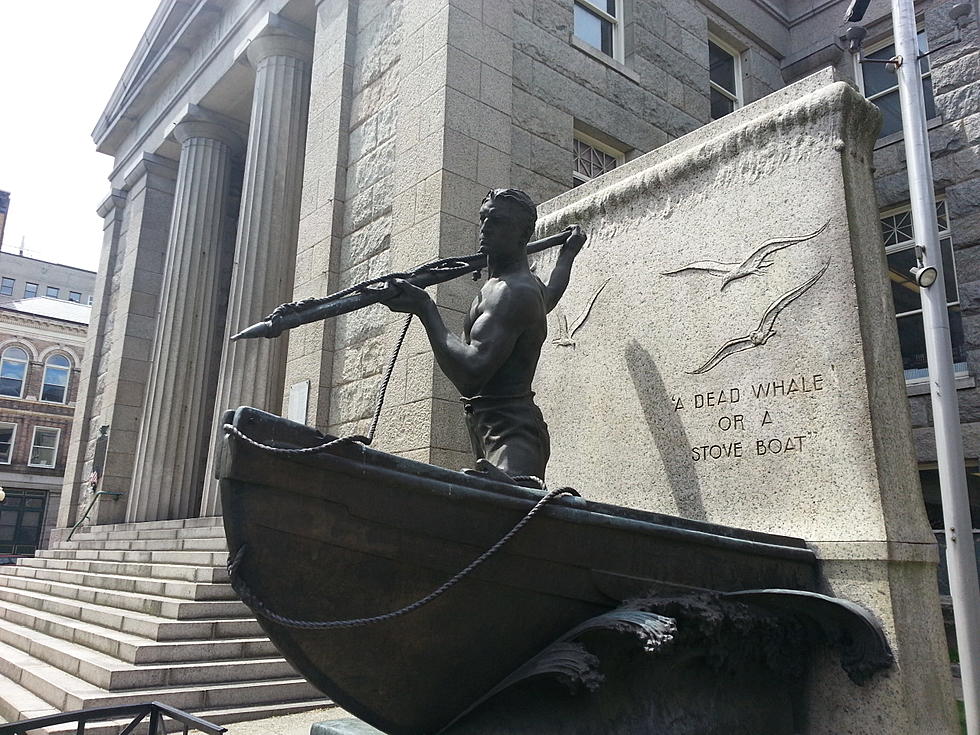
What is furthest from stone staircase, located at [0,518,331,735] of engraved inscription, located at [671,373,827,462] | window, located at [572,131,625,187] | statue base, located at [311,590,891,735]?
window, located at [572,131,625,187]

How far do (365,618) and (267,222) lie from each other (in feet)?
40.2

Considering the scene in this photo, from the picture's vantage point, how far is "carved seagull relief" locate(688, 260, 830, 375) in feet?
17.5

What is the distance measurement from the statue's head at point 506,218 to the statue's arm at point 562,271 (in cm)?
49

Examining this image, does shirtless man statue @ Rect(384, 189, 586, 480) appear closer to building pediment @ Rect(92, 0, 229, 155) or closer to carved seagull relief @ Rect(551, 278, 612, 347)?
carved seagull relief @ Rect(551, 278, 612, 347)

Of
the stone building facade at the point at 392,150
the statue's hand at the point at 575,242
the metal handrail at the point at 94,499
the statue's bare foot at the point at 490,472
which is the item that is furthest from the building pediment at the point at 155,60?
the statue's bare foot at the point at 490,472

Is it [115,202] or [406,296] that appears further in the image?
[115,202]

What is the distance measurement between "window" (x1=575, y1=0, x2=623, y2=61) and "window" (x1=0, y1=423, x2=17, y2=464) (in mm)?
44890

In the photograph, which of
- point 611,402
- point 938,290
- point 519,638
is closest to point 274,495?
point 519,638

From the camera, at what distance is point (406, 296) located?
4.74 meters

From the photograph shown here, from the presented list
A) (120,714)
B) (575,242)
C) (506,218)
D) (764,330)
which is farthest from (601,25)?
(120,714)

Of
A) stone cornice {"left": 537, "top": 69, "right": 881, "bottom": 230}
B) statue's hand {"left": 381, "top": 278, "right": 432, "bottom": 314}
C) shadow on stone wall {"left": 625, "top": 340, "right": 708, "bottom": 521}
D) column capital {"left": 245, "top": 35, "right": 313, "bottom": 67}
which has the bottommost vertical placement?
shadow on stone wall {"left": 625, "top": 340, "right": 708, "bottom": 521}

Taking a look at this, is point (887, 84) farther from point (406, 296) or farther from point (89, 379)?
point (89, 379)

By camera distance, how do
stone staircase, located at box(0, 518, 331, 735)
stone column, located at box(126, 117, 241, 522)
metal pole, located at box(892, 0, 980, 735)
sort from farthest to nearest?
stone column, located at box(126, 117, 241, 522) → metal pole, located at box(892, 0, 980, 735) → stone staircase, located at box(0, 518, 331, 735)

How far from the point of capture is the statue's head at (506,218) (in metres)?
4.76
